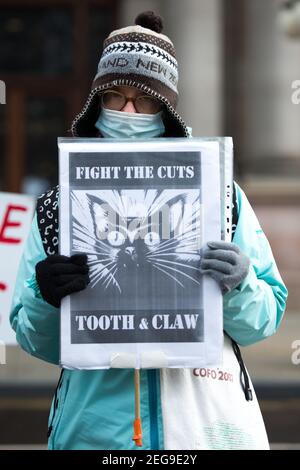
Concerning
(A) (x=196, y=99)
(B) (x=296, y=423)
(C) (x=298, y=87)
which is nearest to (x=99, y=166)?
(B) (x=296, y=423)

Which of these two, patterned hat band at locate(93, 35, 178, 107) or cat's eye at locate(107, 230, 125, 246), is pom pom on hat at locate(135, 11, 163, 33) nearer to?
patterned hat band at locate(93, 35, 178, 107)

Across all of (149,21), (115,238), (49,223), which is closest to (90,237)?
(115,238)

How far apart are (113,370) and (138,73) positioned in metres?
0.74

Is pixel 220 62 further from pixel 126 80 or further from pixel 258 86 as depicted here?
pixel 126 80

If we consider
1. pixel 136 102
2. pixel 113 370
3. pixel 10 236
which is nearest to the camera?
pixel 113 370

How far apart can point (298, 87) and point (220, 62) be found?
1.92 m

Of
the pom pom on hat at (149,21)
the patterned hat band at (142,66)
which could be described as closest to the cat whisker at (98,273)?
the patterned hat band at (142,66)

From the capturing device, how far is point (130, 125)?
2836mm

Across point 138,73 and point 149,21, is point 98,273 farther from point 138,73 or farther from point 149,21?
point 149,21

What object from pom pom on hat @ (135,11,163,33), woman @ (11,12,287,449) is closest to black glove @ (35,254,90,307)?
woman @ (11,12,287,449)

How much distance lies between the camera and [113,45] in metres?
2.97

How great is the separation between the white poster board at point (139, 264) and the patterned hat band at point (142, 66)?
282mm

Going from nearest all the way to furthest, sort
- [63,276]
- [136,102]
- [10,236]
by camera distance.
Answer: [63,276] < [136,102] < [10,236]

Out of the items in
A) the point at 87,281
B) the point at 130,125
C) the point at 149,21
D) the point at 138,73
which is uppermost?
the point at 149,21
